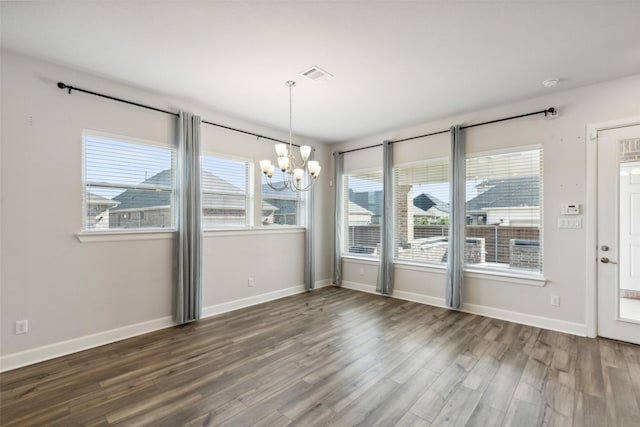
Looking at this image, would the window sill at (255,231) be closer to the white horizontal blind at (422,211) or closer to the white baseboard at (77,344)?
the white baseboard at (77,344)

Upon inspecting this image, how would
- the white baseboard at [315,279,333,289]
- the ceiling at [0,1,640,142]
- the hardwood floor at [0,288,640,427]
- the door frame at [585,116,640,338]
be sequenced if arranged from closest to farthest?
1. the hardwood floor at [0,288,640,427]
2. the ceiling at [0,1,640,142]
3. the door frame at [585,116,640,338]
4. the white baseboard at [315,279,333,289]

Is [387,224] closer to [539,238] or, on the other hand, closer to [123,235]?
[539,238]

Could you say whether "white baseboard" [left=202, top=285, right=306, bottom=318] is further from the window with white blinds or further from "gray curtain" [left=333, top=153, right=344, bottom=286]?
the window with white blinds

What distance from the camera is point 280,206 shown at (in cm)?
532

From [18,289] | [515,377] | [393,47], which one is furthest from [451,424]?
[18,289]

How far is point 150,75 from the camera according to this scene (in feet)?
10.6

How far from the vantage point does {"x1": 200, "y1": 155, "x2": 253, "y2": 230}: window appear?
4266 mm

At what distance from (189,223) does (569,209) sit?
15.9 ft

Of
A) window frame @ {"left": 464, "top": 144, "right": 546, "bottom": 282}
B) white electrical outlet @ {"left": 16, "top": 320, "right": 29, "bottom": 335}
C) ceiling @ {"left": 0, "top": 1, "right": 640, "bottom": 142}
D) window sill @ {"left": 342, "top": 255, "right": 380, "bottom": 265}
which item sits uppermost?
ceiling @ {"left": 0, "top": 1, "right": 640, "bottom": 142}

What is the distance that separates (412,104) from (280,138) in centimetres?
235

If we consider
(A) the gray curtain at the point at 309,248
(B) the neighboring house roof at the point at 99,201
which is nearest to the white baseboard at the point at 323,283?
(A) the gray curtain at the point at 309,248

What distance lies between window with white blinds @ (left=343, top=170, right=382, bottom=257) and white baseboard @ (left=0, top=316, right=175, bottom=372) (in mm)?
3546

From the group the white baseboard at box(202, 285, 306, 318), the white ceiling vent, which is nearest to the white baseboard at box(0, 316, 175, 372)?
the white baseboard at box(202, 285, 306, 318)

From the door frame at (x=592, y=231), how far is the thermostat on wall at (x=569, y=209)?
0.09m
